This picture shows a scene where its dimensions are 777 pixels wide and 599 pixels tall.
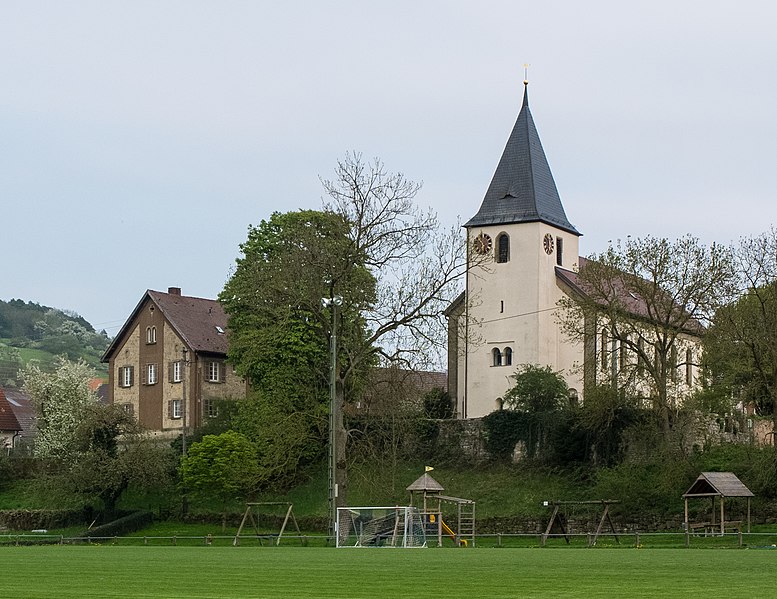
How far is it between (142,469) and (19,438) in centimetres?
3066

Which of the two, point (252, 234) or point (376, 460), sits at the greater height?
point (252, 234)

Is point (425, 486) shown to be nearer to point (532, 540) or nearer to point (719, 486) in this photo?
point (532, 540)

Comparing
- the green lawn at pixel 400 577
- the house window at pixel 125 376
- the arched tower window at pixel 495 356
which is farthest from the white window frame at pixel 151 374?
the green lawn at pixel 400 577

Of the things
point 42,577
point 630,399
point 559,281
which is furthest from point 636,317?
point 42,577

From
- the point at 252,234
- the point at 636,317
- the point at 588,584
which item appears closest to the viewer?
the point at 588,584

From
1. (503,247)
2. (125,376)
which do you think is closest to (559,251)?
(503,247)

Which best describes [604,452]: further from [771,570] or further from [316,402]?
[771,570]

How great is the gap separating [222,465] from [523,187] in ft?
86.8

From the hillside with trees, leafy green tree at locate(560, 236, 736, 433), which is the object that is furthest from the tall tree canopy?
the hillside with trees

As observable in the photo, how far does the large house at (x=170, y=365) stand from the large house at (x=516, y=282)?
1381cm

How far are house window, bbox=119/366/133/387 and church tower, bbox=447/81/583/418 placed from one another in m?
19.2

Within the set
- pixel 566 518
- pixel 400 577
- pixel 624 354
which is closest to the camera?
pixel 400 577

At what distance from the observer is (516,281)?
7288 centimetres

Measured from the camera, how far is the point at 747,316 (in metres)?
A: 49.4
